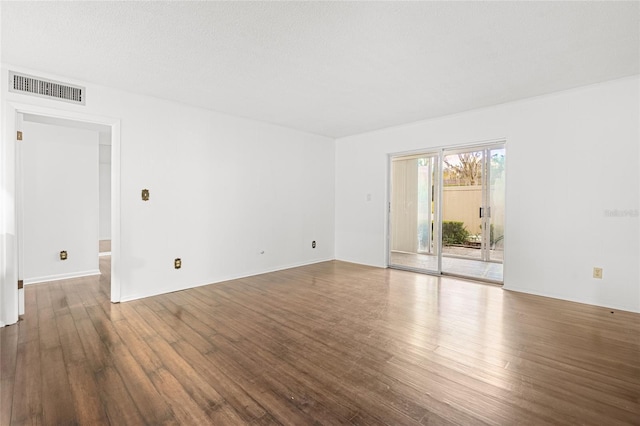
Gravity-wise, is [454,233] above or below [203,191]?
below

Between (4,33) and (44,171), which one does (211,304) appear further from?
(44,171)

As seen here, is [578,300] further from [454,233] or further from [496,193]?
[454,233]

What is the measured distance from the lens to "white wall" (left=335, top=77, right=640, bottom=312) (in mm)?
3404

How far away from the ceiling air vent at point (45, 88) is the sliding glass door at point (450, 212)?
4763 mm

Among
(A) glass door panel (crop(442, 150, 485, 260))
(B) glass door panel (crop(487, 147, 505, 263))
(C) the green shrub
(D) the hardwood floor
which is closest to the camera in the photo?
(D) the hardwood floor

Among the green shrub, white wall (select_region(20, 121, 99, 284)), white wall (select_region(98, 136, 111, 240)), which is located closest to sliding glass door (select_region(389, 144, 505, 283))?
the green shrub

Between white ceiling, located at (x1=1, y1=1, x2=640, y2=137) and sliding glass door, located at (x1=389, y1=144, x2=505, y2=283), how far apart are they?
5.37ft

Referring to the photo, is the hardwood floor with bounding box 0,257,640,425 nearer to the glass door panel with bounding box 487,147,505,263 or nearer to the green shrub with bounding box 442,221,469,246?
the glass door panel with bounding box 487,147,505,263

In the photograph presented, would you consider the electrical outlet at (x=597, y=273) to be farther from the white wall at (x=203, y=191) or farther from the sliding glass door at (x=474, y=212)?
the white wall at (x=203, y=191)

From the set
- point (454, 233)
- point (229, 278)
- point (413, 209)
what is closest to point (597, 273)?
point (413, 209)

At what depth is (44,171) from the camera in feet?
15.4

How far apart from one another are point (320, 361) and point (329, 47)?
2623 mm

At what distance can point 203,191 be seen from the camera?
4457mm

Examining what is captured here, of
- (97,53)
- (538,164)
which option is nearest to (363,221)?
(538,164)
